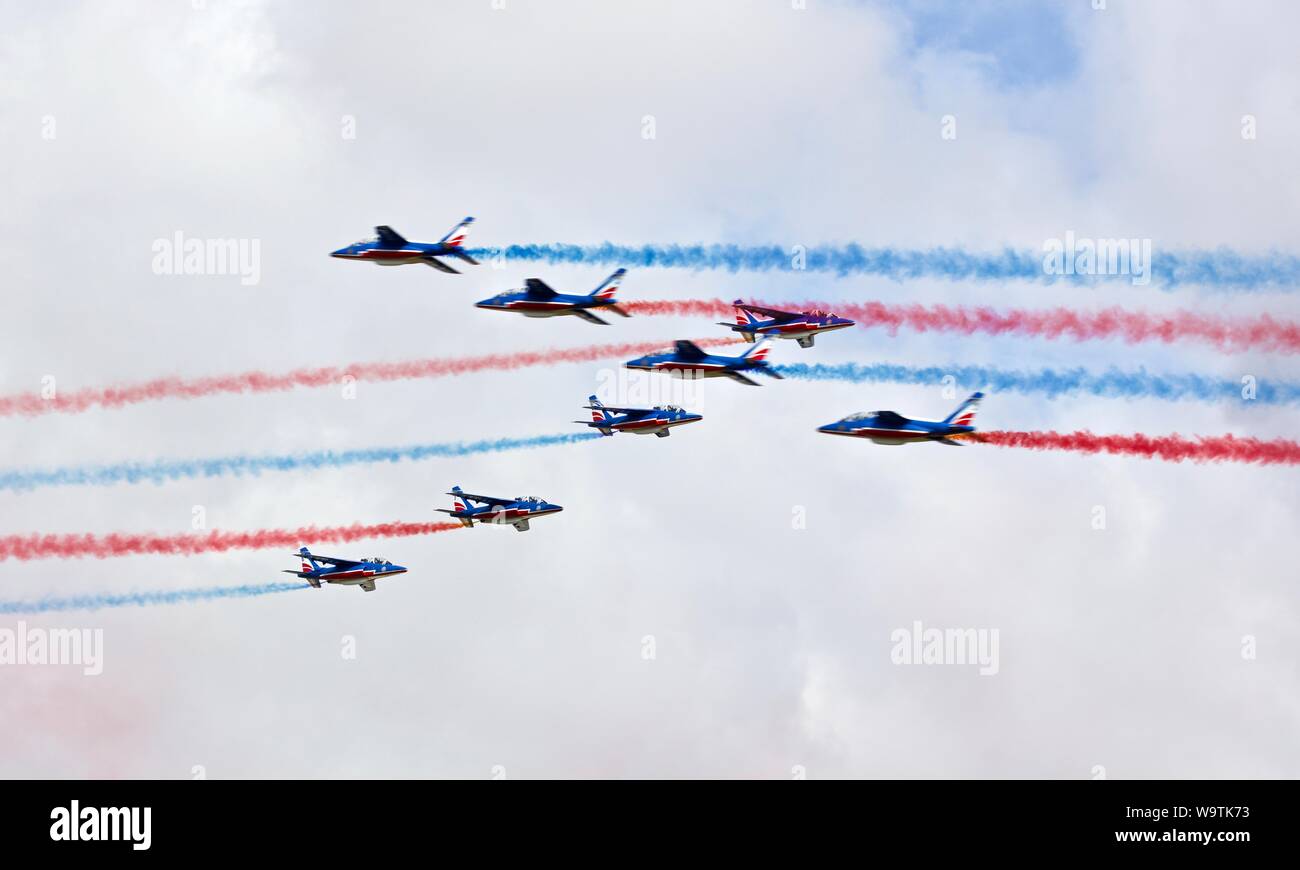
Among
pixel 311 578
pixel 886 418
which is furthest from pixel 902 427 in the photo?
pixel 311 578

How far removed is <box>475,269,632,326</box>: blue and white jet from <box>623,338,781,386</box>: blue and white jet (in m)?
3.61

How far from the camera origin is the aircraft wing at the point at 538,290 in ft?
445

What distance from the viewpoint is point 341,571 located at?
151m

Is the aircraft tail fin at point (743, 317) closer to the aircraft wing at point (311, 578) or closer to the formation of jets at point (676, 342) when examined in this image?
the formation of jets at point (676, 342)

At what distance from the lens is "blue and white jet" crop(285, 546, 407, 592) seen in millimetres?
150500

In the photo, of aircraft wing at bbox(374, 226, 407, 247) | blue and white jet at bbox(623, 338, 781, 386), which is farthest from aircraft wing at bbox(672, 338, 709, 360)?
aircraft wing at bbox(374, 226, 407, 247)

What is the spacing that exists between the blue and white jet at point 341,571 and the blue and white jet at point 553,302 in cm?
2161

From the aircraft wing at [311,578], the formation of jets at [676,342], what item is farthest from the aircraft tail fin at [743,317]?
the aircraft wing at [311,578]

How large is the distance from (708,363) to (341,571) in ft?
93.4

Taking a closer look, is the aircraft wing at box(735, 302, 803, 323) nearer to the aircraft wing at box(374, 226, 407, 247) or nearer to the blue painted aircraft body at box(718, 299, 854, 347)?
the blue painted aircraft body at box(718, 299, 854, 347)
